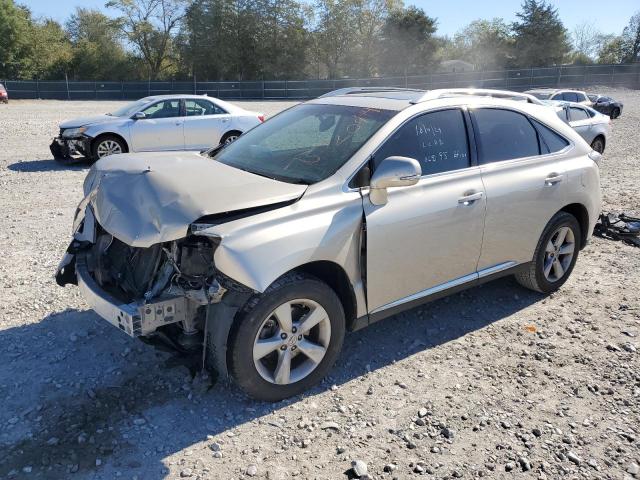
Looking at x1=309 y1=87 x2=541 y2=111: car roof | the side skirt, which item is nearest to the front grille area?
the side skirt

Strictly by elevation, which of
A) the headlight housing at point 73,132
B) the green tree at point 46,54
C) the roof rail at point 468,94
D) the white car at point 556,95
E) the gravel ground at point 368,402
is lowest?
the gravel ground at point 368,402

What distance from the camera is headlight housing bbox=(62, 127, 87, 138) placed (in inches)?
440

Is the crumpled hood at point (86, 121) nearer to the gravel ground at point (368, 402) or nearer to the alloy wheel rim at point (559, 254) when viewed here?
the gravel ground at point (368, 402)

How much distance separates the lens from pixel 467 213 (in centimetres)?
407

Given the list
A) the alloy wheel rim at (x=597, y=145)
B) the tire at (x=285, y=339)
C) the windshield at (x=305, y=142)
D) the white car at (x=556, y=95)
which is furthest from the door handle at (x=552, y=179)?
the white car at (x=556, y=95)

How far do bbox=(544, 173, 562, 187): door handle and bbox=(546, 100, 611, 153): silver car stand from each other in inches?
373

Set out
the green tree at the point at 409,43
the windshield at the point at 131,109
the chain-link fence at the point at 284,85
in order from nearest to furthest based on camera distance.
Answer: the windshield at the point at 131,109 → the chain-link fence at the point at 284,85 → the green tree at the point at 409,43

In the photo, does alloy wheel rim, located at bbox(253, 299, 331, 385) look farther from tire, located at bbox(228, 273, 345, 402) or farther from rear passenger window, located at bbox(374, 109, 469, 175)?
rear passenger window, located at bbox(374, 109, 469, 175)

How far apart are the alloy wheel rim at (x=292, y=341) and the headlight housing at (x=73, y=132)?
9.36 metres

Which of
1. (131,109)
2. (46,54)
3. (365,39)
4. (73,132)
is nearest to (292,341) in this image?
(73,132)

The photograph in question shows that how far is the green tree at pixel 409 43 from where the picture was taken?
202 ft

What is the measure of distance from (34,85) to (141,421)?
40670 millimetres

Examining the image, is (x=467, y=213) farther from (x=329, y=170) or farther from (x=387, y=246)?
(x=329, y=170)

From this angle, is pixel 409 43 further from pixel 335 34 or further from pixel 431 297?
pixel 431 297
